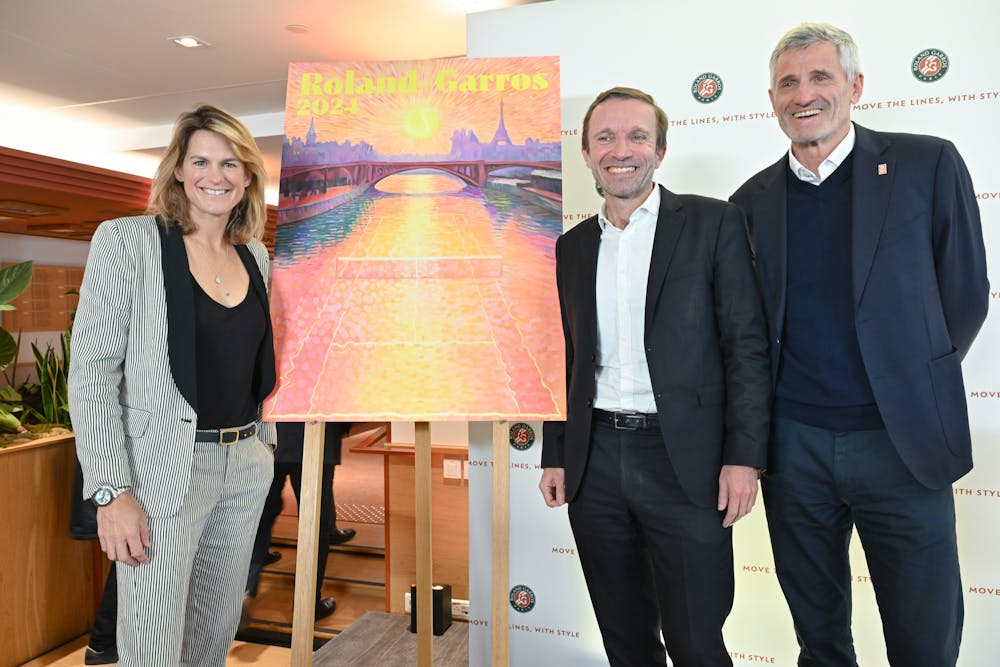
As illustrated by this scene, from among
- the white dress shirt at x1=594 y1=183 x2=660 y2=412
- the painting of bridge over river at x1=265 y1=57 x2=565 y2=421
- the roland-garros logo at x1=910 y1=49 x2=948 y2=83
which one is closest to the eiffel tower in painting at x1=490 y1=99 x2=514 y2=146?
the painting of bridge over river at x1=265 y1=57 x2=565 y2=421

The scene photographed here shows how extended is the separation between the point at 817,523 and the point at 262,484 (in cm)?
141

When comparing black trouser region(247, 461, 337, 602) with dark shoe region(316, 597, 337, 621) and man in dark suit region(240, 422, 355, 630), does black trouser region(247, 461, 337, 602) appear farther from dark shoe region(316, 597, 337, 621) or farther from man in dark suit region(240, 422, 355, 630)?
dark shoe region(316, 597, 337, 621)

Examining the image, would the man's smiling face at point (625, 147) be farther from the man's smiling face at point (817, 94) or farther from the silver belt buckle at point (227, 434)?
the silver belt buckle at point (227, 434)

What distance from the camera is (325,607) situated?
3727mm

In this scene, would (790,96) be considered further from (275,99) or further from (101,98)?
(101,98)

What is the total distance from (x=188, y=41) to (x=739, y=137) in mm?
3266

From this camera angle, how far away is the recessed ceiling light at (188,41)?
400 centimetres

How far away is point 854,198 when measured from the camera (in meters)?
1.61

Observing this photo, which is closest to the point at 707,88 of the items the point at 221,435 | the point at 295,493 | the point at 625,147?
the point at 625,147

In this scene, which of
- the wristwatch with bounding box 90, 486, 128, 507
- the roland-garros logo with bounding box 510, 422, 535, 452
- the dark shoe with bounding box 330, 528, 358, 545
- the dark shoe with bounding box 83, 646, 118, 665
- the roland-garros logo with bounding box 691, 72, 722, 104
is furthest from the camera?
the dark shoe with bounding box 330, 528, 358, 545

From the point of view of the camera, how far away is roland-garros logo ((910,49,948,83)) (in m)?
2.32

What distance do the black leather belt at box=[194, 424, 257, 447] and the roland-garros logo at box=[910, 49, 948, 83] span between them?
2.44 m

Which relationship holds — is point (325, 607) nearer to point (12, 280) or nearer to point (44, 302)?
point (12, 280)

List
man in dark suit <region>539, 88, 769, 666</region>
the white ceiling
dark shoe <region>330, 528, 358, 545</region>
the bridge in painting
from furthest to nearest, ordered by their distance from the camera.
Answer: dark shoe <region>330, 528, 358, 545</region> → the white ceiling → the bridge in painting → man in dark suit <region>539, 88, 769, 666</region>
